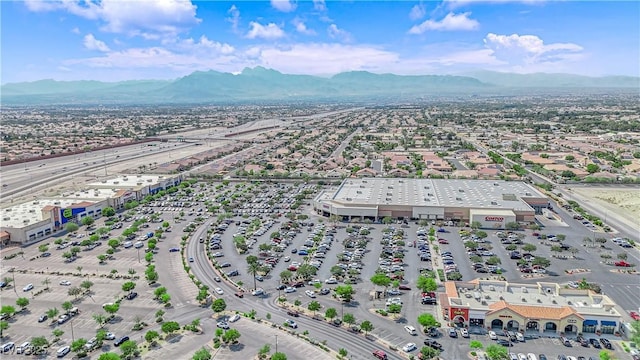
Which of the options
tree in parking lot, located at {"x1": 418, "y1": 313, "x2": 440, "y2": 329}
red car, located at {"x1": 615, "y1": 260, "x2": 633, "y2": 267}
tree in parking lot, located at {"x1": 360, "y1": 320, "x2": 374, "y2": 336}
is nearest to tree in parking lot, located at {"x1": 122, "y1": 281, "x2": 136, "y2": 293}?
tree in parking lot, located at {"x1": 360, "y1": 320, "x2": 374, "y2": 336}

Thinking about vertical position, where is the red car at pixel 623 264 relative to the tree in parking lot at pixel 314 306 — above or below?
below

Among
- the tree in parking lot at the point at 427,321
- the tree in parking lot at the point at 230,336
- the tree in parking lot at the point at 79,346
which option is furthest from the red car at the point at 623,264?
the tree in parking lot at the point at 79,346

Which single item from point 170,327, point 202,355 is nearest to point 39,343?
point 170,327

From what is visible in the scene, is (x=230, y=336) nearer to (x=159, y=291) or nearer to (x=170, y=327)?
(x=170, y=327)

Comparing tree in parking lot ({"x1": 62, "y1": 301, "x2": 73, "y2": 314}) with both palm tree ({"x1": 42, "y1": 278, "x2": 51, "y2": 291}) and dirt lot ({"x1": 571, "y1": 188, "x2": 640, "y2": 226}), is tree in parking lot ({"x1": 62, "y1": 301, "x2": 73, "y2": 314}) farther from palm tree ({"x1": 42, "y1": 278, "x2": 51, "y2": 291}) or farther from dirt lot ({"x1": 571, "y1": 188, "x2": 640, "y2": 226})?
dirt lot ({"x1": 571, "y1": 188, "x2": 640, "y2": 226})

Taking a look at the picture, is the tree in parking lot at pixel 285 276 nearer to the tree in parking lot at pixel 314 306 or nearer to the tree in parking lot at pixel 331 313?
the tree in parking lot at pixel 314 306

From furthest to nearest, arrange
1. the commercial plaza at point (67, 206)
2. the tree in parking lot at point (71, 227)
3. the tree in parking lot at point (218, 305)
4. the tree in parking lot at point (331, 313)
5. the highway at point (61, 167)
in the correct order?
the highway at point (61, 167) → the tree in parking lot at point (71, 227) → the commercial plaza at point (67, 206) → the tree in parking lot at point (218, 305) → the tree in parking lot at point (331, 313)

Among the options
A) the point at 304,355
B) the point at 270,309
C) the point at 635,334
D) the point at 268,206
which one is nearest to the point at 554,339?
the point at 635,334
